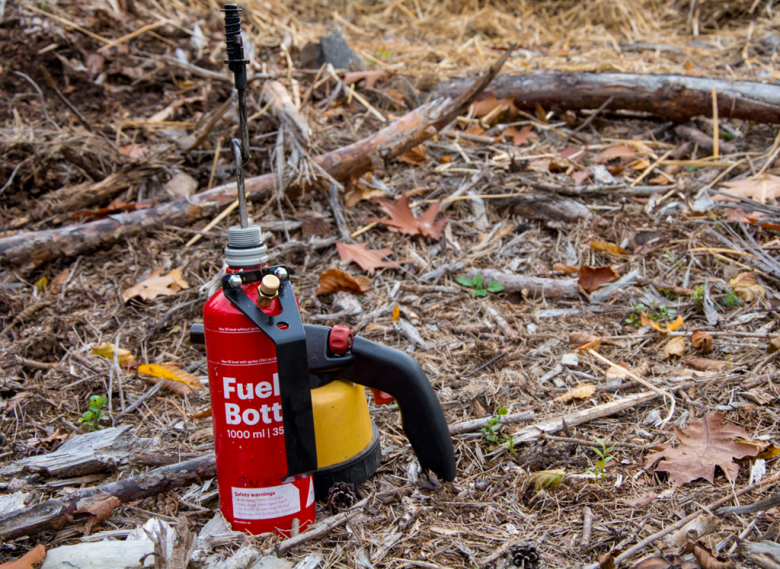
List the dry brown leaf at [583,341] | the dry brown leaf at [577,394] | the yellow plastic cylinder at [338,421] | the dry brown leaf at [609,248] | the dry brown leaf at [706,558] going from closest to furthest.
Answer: the dry brown leaf at [706,558]
the yellow plastic cylinder at [338,421]
the dry brown leaf at [577,394]
the dry brown leaf at [583,341]
the dry brown leaf at [609,248]

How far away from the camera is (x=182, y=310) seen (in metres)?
2.67

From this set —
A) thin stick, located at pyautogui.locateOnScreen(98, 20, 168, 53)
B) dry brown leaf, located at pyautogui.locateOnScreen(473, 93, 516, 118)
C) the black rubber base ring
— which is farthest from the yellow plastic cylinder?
thin stick, located at pyautogui.locateOnScreen(98, 20, 168, 53)

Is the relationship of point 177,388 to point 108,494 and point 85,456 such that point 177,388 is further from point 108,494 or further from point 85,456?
point 108,494

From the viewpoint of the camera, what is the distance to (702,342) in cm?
222

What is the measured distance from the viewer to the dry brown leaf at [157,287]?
8.96 feet

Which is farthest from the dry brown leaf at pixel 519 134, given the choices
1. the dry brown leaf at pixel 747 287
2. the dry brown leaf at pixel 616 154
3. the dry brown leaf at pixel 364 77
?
the dry brown leaf at pixel 747 287

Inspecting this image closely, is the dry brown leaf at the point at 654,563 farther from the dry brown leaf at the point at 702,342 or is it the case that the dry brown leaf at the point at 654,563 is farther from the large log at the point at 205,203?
the large log at the point at 205,203

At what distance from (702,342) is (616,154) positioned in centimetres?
186

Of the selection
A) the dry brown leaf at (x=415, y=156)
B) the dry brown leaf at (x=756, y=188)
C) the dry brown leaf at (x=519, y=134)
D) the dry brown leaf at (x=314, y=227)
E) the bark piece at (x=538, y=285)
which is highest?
the dry brown leaf at (x=519, y=134)

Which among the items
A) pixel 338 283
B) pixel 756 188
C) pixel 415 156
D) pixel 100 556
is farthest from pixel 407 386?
pixel 756 188

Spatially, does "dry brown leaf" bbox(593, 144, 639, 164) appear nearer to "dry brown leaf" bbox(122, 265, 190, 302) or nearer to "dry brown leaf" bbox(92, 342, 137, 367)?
"dry brown leaf" bbox(122, 265, 190, 302)

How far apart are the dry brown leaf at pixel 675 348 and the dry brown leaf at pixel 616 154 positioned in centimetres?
175

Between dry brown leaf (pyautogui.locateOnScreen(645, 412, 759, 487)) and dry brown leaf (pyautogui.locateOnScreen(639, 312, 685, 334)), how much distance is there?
0.66 meters

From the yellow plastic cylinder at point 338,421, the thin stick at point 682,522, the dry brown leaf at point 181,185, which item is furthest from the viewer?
the dry brown leaf at point 181,185
